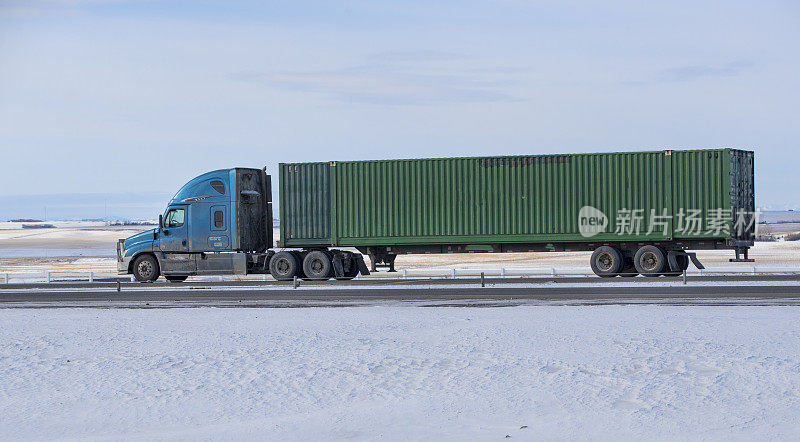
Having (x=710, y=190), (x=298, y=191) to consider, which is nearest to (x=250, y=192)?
(x=298, y=191)

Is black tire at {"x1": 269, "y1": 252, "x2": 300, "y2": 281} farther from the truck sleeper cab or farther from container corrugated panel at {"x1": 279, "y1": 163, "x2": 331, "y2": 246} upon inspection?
container corrugated panel at {"x1": 279, "y1": 163, "x2": 331, "y2": 246}

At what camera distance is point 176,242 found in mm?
28469

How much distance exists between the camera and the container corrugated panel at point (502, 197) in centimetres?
2639

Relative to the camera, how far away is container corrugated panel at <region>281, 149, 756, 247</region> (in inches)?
1039

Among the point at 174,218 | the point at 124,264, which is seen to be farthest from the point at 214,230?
the point at 124,264

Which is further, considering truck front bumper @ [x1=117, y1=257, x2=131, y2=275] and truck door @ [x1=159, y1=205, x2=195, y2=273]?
truck front bumper @ [x1=117, y1=257, x2=131, y2=275]

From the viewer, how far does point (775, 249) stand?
60625 millimetres

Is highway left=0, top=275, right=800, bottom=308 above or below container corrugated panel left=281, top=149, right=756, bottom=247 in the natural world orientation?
below

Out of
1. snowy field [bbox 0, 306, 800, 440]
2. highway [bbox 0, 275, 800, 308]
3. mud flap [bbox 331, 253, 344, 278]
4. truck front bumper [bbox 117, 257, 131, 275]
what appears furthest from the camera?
truck front bumper [bbox 117, 257, 131, 275]

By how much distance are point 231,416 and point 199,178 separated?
20.9m

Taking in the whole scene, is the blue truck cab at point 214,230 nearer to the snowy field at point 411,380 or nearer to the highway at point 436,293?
the highway at point 436,293

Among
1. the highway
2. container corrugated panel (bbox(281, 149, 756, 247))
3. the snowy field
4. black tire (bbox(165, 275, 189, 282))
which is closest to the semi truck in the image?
container corrugated panel (bbox(281, 149, 756, 247))

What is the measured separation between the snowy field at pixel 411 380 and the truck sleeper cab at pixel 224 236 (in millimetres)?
12970

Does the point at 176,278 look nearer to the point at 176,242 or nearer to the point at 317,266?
the point at 176,242
